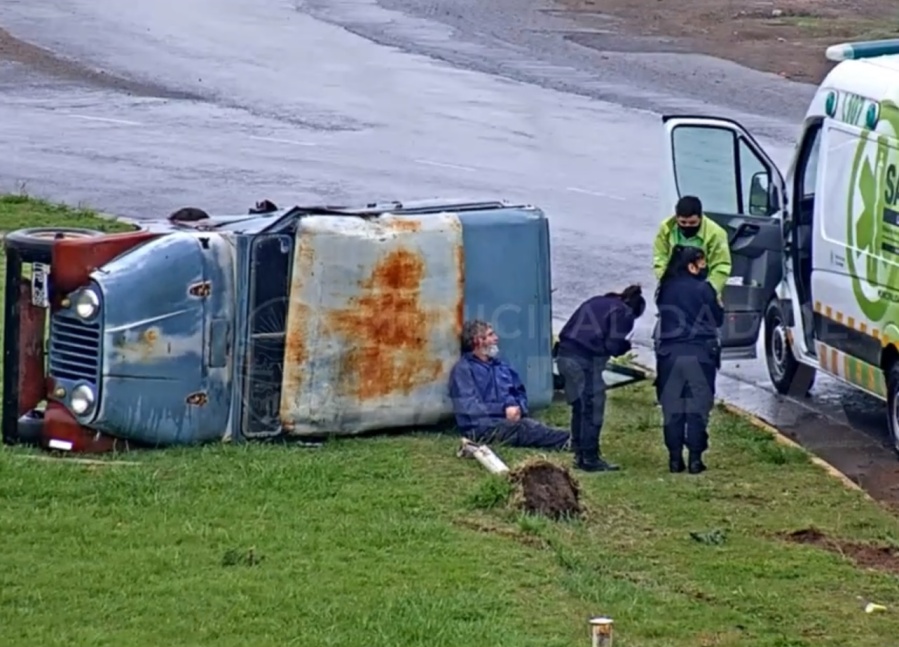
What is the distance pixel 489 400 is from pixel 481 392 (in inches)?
2.7

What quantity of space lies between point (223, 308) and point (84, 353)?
32.9 inches

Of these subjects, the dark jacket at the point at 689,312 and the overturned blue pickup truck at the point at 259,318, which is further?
the dark jacket at the point at 689,312

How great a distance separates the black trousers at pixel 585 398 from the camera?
11656 mm

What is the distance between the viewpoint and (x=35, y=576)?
29.2 ft

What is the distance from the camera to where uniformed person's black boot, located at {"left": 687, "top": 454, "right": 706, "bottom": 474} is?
11.8 m

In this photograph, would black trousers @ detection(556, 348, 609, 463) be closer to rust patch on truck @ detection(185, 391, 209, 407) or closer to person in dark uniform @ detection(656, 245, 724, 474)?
person in dark uniform @ detection(656, 245, 724, 474)

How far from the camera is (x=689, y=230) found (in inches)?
493

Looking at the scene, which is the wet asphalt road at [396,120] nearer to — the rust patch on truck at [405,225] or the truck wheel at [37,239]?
the rust patch on truck at [405,225]

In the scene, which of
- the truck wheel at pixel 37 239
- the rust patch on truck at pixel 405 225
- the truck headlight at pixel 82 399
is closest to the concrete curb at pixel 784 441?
the rust patch on truck at pixel 405 225

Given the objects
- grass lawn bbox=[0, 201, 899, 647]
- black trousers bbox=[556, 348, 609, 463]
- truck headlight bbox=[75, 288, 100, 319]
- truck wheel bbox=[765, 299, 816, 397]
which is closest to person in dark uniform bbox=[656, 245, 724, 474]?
grass lawn bbox=[0, 201, 899, 647]

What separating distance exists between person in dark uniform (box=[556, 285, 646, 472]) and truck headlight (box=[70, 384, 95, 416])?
2.71m

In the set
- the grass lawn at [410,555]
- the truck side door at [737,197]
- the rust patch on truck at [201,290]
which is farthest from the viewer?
the truck side door at [737,197]

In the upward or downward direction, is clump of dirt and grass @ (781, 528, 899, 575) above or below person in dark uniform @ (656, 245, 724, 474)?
below

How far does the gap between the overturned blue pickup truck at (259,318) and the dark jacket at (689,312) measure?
1151 millimetres
